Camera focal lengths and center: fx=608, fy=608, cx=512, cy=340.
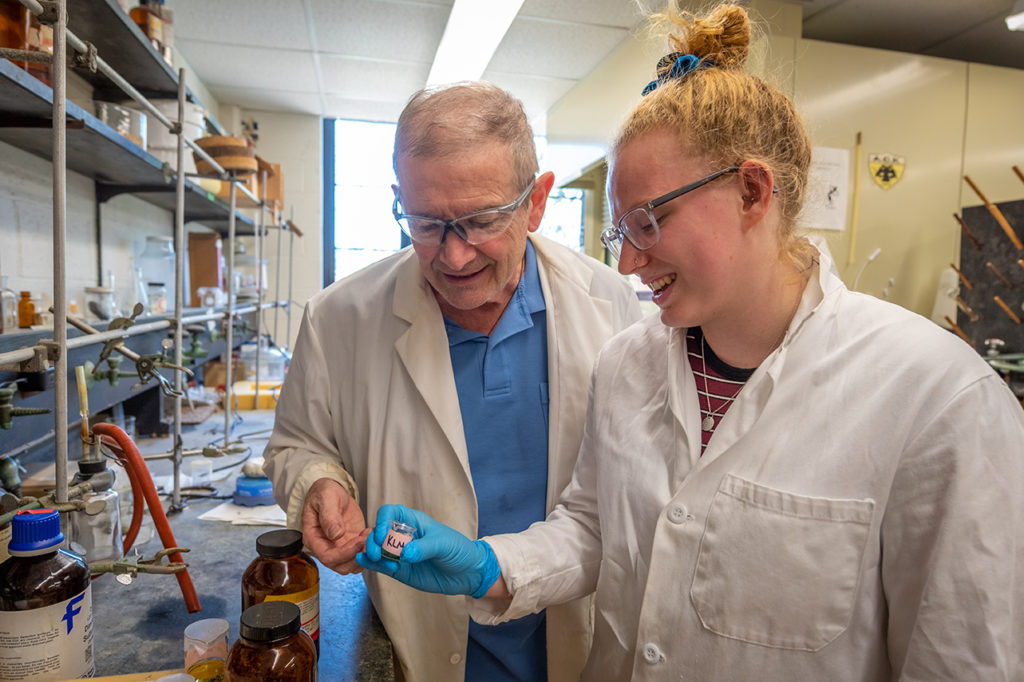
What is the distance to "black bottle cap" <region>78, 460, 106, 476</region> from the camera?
45.6 inches

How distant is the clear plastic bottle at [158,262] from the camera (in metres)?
2.94

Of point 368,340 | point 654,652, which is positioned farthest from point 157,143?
point 654,652

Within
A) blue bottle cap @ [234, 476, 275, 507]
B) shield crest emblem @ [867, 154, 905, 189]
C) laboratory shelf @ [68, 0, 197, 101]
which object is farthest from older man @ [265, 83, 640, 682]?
shield crest emblem @ [867, 154, 905, 189]

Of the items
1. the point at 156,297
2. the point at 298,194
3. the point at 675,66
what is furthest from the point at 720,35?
the point at 298,194

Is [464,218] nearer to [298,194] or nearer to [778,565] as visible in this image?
[778,565]

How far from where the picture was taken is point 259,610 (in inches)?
27.9

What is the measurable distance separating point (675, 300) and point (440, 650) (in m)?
0.83

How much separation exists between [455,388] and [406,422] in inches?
4.8

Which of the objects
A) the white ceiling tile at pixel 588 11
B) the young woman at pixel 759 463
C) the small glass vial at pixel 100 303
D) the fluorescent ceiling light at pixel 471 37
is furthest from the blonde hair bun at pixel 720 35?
the white ceiling tile at pixel 588 11

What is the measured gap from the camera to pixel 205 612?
1137 mm

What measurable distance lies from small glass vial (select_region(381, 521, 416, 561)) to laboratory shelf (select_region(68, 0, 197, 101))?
1663mm

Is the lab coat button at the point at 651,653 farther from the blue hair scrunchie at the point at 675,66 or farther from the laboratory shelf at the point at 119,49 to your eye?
the laboratory shelf at the point at 119,49

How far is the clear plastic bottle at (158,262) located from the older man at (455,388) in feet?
6.73

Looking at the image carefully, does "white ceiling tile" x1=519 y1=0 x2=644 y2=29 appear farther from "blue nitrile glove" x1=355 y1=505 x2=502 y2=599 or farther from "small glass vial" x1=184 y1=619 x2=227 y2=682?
"small glass vial" x1=184 y1=619 x2=227 y2=682
